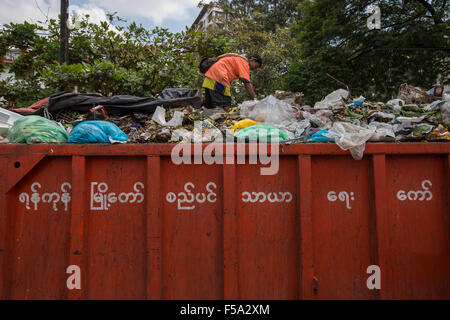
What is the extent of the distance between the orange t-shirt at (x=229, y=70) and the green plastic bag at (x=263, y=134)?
85.6 inches

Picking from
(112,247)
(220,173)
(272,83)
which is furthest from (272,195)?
(272,83)

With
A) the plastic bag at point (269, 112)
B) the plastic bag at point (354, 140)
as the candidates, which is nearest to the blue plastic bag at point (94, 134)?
the plastic bag at point (269, 112)

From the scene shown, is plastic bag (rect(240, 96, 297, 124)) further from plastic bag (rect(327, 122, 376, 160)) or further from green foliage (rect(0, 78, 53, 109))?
green foliage (rect(0, 78, 53, 109))

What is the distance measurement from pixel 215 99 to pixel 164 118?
1.42 metres

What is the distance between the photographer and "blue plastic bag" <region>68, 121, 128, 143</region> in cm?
208

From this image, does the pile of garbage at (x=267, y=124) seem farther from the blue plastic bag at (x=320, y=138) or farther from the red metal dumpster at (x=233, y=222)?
the red metal dumpster at (x=233, y=222)

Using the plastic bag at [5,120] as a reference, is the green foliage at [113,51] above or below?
above

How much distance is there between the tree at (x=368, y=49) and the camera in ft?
30.4

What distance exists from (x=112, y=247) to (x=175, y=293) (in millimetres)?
545

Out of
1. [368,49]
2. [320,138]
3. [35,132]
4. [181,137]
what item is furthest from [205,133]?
[368,49]

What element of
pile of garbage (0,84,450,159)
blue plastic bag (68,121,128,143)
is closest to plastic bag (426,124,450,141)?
pile of garbage (0,84,450,159)

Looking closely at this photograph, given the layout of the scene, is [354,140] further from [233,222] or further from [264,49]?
[264,49]

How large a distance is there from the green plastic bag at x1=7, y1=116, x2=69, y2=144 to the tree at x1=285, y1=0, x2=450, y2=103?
8.38 meters

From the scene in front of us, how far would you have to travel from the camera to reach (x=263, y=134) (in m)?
2.13
